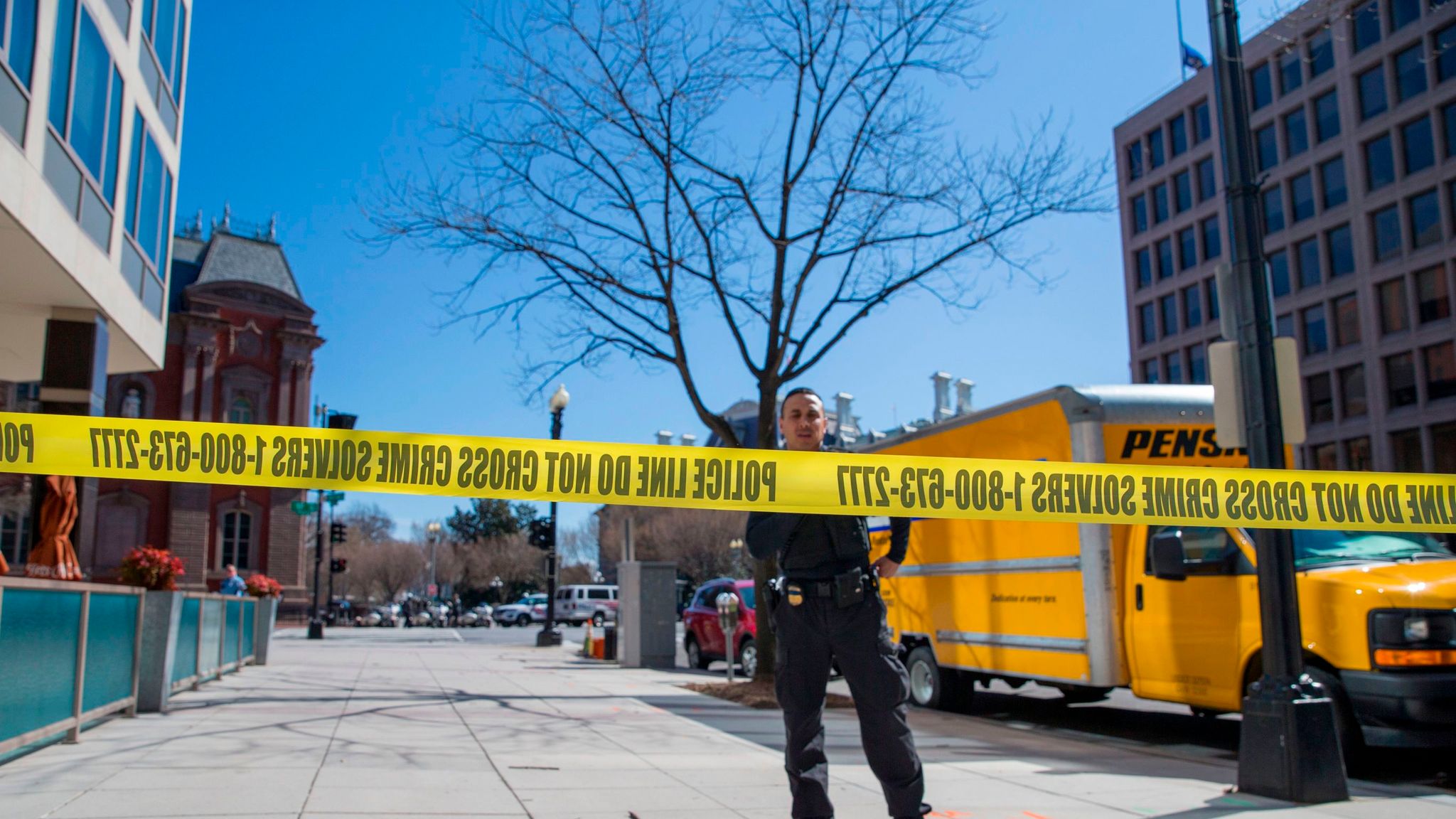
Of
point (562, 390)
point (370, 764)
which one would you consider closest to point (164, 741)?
point (370, 764)

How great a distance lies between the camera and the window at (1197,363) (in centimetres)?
5300

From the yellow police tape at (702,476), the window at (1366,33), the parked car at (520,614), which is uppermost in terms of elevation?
the window at (1366,33)

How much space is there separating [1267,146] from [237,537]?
156ft

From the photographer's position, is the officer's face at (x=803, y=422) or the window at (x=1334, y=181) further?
the window at (x=1334, y=181)

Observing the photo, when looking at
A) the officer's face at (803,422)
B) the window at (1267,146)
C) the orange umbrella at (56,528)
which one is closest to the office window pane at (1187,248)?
the window at (1267,146)

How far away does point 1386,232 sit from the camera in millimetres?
44219

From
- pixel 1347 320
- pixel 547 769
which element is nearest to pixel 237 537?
pixel 547 769

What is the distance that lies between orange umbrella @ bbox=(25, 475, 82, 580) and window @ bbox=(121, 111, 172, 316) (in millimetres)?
3814

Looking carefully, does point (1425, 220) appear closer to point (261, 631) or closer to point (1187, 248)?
point (1187, 248)

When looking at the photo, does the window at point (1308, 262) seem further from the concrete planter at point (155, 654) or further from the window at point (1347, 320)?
the concrete planter at point (155, 654)

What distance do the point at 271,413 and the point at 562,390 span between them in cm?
2624

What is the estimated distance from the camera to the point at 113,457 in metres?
4.23

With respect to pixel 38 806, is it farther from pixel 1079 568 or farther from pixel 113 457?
pixel 1079 568

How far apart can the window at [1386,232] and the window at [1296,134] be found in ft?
15.7
